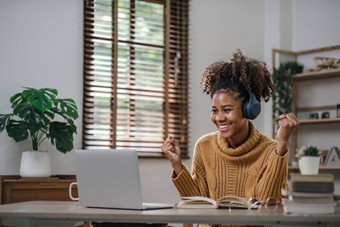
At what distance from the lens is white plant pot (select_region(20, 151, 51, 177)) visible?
3.96 metres

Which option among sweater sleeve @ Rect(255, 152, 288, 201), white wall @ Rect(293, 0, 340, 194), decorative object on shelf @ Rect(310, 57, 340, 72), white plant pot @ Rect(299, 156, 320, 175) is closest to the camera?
white plant pot @ Rect(299, 156, 320, 175)

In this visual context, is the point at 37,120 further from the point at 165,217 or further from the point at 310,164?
the point at 310,164

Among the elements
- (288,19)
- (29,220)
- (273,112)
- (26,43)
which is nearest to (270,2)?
(288,19)

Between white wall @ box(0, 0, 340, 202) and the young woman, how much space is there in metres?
2.14

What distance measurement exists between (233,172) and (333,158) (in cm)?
288

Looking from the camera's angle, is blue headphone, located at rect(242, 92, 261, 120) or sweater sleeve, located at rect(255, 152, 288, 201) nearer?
sweater sleeve, located at rect(255, 152, 288, 201)

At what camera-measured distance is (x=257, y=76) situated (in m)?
2.49

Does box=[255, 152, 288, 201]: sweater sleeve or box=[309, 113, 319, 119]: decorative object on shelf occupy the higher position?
box=[309, 113, 319, 119]: decorative object on shelf

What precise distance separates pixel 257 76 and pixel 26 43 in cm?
246

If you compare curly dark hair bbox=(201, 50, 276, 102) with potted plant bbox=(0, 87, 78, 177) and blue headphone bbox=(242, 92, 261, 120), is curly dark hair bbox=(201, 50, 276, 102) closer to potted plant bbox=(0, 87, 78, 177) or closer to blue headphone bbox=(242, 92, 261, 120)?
blue headphone bbox=(242, 92, 261, 120)

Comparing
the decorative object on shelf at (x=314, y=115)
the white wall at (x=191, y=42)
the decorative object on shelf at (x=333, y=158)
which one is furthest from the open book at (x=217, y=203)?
the decorative object on shelf at (x=314, y=115)

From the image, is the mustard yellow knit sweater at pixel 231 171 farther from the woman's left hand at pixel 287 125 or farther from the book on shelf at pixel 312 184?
the book on shelf at pixel 312 184

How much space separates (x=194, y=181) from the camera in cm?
249


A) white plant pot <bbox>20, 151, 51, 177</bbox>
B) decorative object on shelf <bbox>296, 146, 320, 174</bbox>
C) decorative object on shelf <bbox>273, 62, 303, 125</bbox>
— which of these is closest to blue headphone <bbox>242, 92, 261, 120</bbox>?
decorative object on shelf <bbox>296, 146, 320, 174</bbox>
